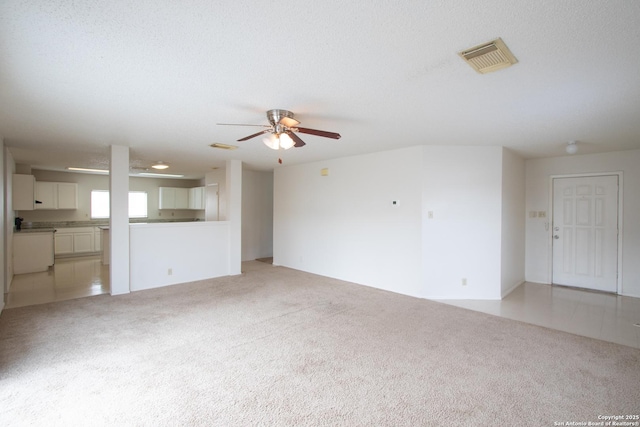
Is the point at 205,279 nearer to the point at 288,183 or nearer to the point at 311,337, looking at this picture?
the point at 288,183

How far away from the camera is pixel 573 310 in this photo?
4.15 m

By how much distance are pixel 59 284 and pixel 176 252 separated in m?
→ 2.05

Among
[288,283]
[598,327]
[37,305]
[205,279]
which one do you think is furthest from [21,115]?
[598,327]

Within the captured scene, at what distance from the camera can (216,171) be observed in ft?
26.7

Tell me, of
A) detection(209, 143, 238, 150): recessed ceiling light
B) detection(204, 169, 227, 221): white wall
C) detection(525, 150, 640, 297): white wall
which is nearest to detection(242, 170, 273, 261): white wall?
detection(204, 169, 227, 221): white wall

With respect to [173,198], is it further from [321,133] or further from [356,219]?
[321,133]

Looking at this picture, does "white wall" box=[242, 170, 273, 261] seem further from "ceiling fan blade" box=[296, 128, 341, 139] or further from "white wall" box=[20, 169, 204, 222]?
"ceiling fan blade" box=[296, 128, 341, 139]

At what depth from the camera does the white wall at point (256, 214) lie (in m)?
7.96

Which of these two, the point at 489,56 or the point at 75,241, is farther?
the point at 75,241

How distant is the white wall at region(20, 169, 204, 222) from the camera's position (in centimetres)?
792

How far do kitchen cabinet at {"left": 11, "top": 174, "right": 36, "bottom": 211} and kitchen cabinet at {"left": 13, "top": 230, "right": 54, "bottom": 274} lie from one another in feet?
1.95

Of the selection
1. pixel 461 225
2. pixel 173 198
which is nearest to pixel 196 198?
pixel 173 198

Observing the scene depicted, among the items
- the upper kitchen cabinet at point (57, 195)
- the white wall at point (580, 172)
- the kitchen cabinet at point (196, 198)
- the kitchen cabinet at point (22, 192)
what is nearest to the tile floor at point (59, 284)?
the kitchen cabinet at point (22, 192)

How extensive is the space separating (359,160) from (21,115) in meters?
4.45
